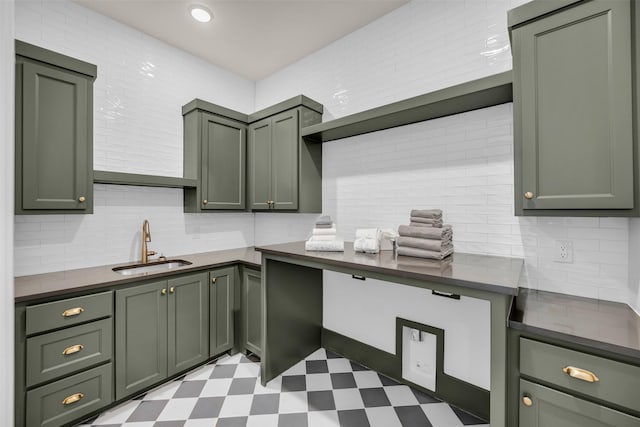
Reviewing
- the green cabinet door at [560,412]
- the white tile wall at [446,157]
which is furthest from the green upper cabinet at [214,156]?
the green cabinet door at [560,412]

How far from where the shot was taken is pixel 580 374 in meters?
1.10

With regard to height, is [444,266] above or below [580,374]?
above

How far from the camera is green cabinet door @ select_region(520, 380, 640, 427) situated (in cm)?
105

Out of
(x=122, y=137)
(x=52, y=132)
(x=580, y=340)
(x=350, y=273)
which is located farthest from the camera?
(x=122, y=137)

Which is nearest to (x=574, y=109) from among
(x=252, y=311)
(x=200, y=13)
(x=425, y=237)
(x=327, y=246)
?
(x=425, y=237)

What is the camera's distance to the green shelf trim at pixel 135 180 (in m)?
2.21

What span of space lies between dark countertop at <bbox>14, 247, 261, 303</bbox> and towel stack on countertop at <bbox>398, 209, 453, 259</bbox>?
129 centimetres

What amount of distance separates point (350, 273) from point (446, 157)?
1.14 metres

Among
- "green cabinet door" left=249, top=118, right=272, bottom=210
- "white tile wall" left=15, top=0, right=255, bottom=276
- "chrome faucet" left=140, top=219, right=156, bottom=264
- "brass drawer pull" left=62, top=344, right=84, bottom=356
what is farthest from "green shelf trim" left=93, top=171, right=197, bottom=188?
"brass drawer pull" left=62, top=344, right=84, bottom=356

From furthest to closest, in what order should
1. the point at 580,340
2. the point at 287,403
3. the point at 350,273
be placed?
the point at 287,403
the point at 350,273
the point at 580,340

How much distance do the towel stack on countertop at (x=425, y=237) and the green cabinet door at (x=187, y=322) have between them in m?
1.70

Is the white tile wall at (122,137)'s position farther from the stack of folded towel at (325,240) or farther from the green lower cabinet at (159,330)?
the stack of folded towel at (325,240)

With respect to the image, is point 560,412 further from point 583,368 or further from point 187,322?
point 187,322

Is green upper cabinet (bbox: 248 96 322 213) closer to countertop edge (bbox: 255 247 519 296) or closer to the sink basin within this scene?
countertop edge (bbox: 255 247 519 296)
